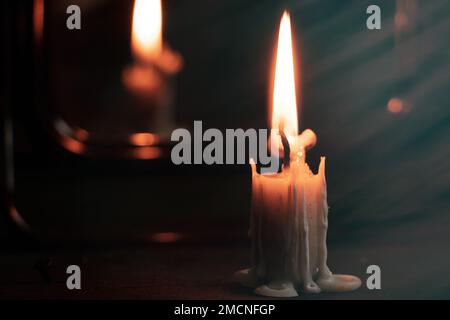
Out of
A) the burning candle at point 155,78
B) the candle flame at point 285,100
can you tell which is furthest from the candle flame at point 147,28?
the candle flame at point 285,100

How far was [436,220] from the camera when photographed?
2.37 feet

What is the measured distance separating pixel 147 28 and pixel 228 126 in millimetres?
176

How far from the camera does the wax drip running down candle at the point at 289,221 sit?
0.47 m

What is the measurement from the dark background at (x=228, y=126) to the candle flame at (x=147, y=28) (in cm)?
7

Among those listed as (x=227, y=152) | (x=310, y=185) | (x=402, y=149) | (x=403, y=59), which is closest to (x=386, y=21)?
(x=403, y=59)

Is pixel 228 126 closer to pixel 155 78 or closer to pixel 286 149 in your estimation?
pixel 155 78

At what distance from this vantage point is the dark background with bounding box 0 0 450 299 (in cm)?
65

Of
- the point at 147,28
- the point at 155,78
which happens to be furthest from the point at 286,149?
the point at 155,78

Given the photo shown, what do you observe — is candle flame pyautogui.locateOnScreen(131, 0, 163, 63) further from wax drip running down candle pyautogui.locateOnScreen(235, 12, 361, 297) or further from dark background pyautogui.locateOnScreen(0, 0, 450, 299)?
wax drip running down candle pyautogui.locateOnScreen(235, 12, 361, 297)

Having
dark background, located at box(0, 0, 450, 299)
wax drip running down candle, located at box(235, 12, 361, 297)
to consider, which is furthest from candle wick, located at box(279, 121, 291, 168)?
dark background, located at box(0, 0, 450, 299)

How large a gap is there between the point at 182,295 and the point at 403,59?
1.43 ft

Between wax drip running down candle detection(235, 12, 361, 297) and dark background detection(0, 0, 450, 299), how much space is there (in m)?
0.10

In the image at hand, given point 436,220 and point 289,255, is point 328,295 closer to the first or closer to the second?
point 289,255
